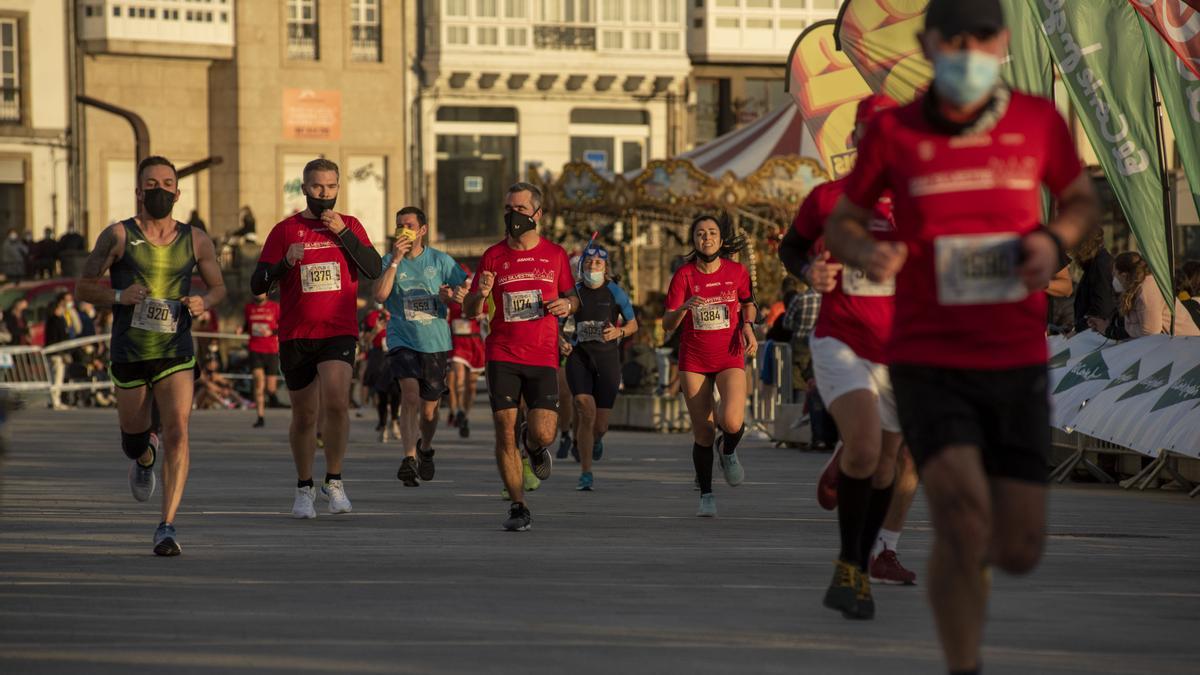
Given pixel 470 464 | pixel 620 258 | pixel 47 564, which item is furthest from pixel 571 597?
pixel 620 258

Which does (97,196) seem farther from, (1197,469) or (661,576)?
(661,576)

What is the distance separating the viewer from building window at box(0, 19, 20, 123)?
53.6 meters

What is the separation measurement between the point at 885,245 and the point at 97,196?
48.7m

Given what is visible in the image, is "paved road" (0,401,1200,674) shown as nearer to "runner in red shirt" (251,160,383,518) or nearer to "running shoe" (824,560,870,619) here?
"running shoe" (824,560,870,619)

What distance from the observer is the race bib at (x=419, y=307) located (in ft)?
56.0

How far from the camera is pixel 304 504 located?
13148 mm

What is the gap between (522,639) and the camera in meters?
7.83

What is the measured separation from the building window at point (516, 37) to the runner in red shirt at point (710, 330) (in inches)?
1688

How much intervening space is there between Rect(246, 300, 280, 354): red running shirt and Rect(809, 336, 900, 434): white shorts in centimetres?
1995

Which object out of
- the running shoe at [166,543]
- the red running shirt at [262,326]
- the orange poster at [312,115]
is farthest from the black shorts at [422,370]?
the orange poster at [312,115]

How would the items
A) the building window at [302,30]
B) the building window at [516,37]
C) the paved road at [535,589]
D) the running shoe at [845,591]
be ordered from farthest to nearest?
1. the building window at [516,37]
2. the building window at [302,30]
3. the running shoe at [845,591]
4. the paved road at [535,589]

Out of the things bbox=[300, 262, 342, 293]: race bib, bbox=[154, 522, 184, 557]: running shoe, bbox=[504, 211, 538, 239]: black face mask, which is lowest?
bbox=[154, 522, 184, 557]: running shoe

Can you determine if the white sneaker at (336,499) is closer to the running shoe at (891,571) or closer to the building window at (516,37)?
the running shoe at (891,571)

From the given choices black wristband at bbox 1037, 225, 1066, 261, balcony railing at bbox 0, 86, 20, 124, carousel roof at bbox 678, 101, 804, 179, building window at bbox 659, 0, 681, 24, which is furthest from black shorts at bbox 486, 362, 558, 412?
building window at bbox 659, 0, 681, 24
